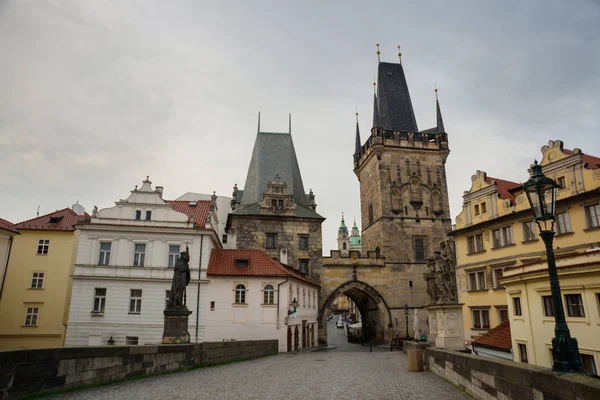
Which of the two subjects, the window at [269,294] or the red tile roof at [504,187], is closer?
the red tile roof at [504,187]

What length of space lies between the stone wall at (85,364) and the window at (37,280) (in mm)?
19664

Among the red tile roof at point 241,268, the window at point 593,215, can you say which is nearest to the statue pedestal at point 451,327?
the window at point 593,215

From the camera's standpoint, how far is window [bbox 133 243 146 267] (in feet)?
85.3

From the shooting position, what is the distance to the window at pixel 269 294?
26.9 meters

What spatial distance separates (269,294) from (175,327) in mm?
13599

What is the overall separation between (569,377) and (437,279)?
9.80 m

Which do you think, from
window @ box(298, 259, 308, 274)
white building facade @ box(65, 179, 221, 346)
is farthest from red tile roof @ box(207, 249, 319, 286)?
window @ box(298, 259, 308, 274)

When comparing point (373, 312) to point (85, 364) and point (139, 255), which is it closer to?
point (139, 255)

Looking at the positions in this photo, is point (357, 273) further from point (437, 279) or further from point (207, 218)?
point (437, 279)

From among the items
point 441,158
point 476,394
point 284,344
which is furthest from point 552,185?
point 441,158

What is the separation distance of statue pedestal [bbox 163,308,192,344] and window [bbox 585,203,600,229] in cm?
1668

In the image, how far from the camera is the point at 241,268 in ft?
90.0

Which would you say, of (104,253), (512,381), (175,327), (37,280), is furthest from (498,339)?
(37,280)

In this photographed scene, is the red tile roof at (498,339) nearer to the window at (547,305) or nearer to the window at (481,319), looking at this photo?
the window at (547,305)
